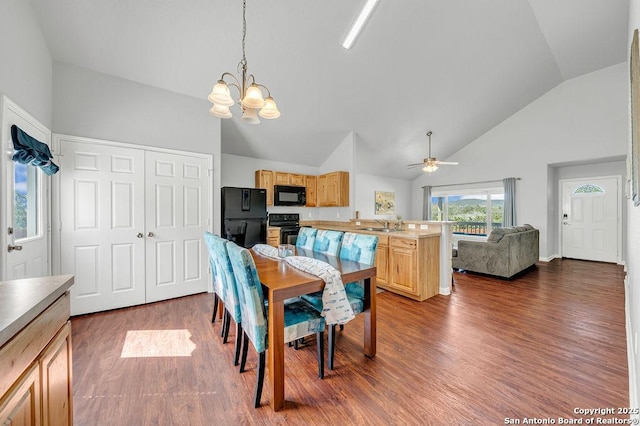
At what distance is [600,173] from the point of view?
5656 mm

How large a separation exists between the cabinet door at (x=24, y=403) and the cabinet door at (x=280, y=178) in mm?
4730

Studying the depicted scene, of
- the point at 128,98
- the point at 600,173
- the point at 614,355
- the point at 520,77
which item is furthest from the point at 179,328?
the point at 600,173

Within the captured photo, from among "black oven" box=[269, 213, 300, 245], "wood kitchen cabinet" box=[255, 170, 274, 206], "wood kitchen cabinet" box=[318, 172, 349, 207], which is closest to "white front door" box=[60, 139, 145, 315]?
"wood kitchen cabinet" box=[255, 170, 274, 206]

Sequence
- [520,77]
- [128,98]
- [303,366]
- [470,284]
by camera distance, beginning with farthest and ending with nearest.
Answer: [520,77], [470,284], [128,98], [303,366]

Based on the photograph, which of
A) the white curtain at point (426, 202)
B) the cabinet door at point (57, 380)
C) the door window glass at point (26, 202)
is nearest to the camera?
the cabinet door at point (57, 380)

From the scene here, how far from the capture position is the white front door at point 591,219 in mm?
5531

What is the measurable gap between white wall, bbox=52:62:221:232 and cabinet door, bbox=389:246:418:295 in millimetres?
2708

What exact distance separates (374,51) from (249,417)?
4.23m

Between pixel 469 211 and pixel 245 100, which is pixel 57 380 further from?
pixel 469 211

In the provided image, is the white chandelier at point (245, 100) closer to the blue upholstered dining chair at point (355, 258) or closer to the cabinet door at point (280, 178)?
Result: the blue upholstered dining chair at point (355, 258)

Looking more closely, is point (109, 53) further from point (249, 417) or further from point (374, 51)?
point (249, 417)

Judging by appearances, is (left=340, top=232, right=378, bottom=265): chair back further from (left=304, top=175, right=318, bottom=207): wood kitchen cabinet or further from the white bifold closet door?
(left=304, top=175, right=318, bottom=207): wood kitchen cabinet

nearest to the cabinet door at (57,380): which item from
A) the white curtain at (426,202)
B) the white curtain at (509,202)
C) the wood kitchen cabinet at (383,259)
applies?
the wood kitchen cabinet at (383,259)

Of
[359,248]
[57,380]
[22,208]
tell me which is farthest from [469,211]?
[22,208]
